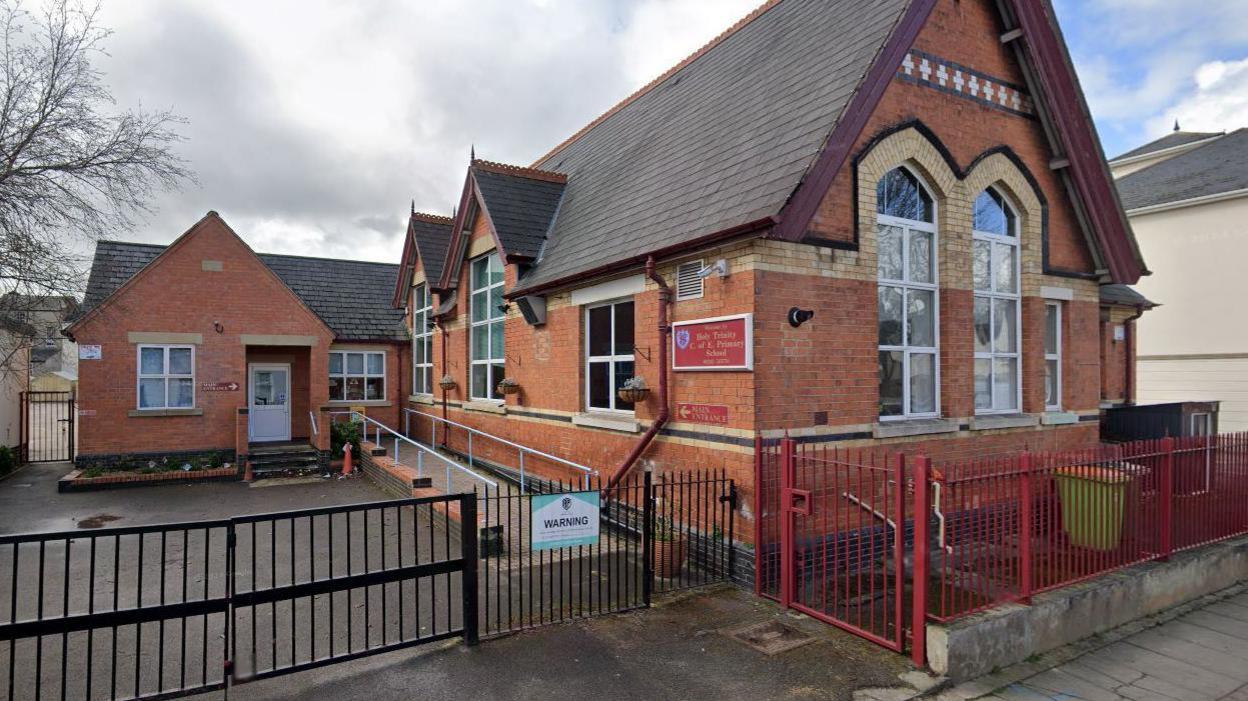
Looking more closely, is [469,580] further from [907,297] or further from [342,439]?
[342,439]

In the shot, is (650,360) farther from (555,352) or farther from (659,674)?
(659,674)

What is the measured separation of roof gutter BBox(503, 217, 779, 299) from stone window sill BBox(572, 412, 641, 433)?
2.11 metres

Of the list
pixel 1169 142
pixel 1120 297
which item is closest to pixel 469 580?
pixel 1120 297

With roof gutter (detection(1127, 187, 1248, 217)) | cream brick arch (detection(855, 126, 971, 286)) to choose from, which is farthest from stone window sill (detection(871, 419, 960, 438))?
roof gutter (detection(1127, 187, 1248, 217))

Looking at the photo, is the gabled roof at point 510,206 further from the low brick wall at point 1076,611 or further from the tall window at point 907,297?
the low brick wall at point 1076,611

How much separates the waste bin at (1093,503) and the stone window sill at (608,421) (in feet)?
16.1

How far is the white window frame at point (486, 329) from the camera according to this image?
13852 mm

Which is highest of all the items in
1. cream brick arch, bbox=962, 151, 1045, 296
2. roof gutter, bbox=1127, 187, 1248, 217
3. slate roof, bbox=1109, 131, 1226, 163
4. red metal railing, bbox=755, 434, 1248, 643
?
slate roof, bbox=1109, 131, 1226, 163

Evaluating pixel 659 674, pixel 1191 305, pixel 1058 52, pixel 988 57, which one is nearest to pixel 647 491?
pixel 659 674

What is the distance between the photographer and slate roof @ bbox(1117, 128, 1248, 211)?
20133 millimetres

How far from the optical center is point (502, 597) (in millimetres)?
6977

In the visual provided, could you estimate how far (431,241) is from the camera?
1836cm

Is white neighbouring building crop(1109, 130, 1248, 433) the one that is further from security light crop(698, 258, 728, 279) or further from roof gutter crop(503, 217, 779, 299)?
roof gutter crop(503, 217, 779, 299)

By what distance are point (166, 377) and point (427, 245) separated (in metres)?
6.93
